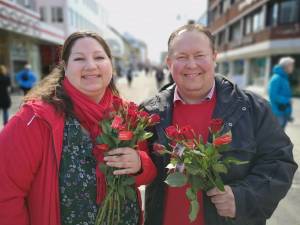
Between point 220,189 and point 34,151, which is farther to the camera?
Result: point 34,151

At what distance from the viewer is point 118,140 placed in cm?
164

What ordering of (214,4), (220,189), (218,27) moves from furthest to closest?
(214,4) < (218,27) < (220,189)

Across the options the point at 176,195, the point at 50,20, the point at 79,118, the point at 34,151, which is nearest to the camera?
the point at 34,151

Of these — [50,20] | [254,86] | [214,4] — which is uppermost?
[214,4]

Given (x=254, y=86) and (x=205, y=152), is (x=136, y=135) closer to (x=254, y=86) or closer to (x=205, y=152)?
(x=205, y=152)

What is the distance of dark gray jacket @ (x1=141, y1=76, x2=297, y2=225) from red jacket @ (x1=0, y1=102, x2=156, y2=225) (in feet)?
2.15

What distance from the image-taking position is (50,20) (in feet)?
106

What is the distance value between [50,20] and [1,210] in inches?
1315

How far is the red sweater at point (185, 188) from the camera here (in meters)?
2.03

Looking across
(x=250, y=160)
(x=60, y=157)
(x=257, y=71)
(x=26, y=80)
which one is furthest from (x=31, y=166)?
(x=257, y=71)

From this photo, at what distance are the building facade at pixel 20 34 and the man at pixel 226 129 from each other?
13742 mm

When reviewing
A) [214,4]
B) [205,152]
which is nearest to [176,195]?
[205,152]

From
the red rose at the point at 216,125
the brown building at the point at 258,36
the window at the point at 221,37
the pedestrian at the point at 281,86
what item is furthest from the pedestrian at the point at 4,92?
the window at the point at 221,37

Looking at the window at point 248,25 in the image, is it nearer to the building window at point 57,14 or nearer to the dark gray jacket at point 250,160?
the building window at point 57,14
